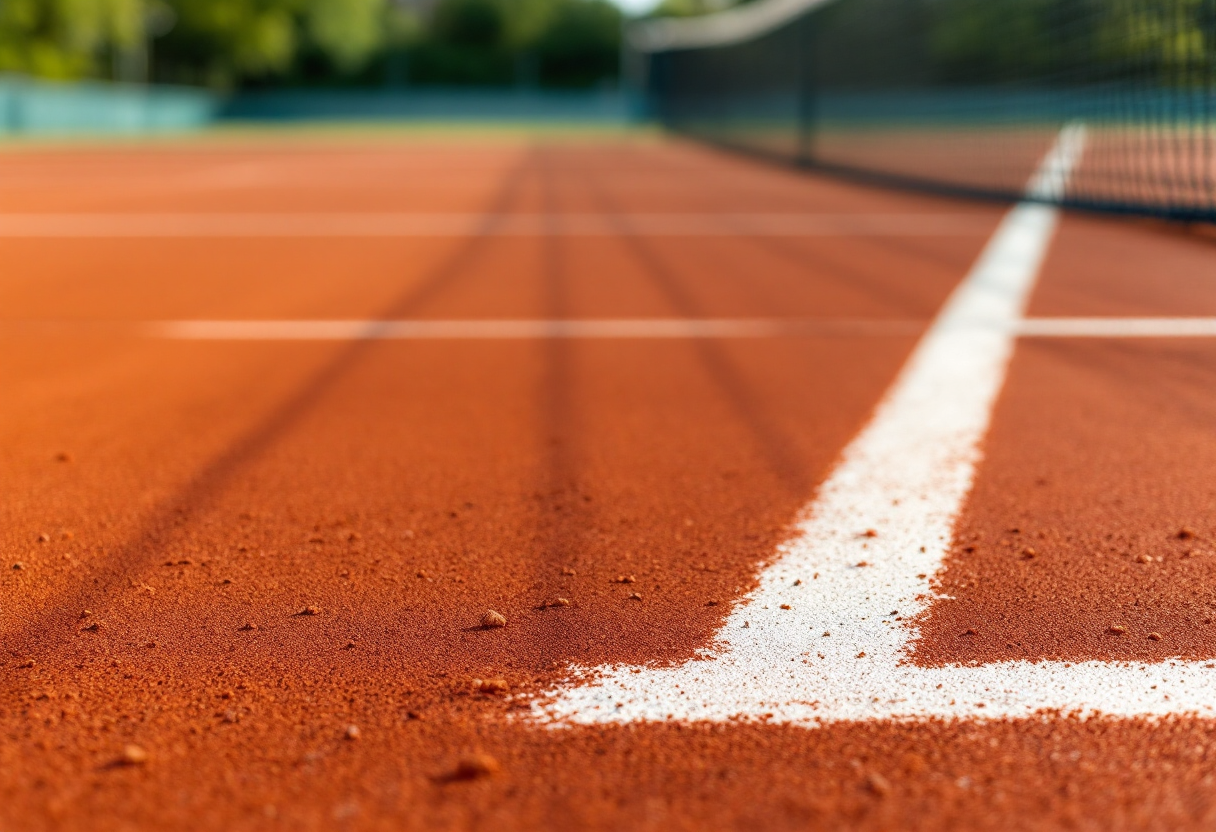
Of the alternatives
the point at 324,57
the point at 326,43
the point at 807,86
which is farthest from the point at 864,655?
A: the point at 324,57

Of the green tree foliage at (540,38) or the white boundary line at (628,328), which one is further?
the green tree foliage at (540,38)

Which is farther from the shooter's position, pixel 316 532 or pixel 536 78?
pixel 536 78

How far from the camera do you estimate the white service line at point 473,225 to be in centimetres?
856

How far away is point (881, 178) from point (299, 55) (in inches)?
2522

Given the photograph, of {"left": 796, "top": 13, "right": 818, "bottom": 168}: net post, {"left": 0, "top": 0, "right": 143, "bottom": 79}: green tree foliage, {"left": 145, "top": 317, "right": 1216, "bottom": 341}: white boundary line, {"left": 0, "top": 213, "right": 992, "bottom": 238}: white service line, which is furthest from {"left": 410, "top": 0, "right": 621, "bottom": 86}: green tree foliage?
{"left": 145, "top": 317, "right": 1216, "bottom": 341}: white boundary line

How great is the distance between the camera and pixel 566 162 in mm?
20375

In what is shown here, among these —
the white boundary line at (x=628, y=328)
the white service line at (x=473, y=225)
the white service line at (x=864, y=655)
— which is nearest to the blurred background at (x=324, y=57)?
the white service line at (x=473, y=225)

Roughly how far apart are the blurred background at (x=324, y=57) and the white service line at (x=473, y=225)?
4361 centimetres

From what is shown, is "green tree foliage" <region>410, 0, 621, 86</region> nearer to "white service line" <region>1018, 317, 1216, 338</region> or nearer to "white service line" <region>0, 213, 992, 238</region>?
"white service line" <region>0, 213, 992, 238</region>

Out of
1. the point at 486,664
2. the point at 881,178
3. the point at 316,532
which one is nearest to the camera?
the point at 486,664

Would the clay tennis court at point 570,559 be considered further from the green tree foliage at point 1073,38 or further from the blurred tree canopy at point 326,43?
the blurred tree canopy at point 326,43

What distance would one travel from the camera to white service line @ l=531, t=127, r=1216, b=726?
1.76m

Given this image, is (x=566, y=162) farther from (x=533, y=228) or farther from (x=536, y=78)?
(x=536, y=78)

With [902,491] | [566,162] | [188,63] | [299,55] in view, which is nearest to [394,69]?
[299,55]
